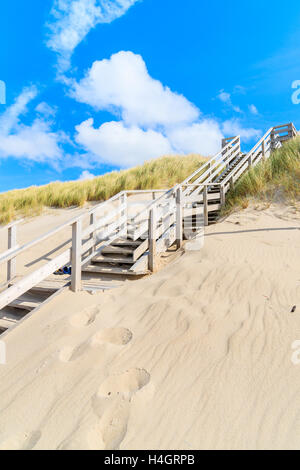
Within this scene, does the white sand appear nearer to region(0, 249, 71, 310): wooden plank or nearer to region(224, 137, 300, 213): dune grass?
region(0, 249, 71, 310): wooden plank

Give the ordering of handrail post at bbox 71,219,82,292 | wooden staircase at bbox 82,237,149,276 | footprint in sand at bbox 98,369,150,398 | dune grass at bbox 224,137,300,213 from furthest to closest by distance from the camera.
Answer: dune grass at bbox 224,137,300,213 → wooden staircase at bbox 82,237,149,276 → handrail post at bbox 71,219,82,292 → footprint in sand at bbox 98,369,150,398

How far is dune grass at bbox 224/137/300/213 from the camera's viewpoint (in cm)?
773

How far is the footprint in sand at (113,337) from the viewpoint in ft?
9.62

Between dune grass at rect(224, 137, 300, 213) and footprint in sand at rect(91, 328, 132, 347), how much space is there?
19.0ft

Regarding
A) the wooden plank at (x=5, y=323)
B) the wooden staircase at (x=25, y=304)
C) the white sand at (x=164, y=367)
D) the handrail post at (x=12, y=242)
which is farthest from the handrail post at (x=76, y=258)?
the handrail post at (x=12, y=242)

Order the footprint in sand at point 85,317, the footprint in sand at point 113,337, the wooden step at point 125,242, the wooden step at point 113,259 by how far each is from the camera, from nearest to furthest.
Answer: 1. the footprint in sand at point 113,337
2. the footprint in sand at point 85,317
3. the wooden step at point 113,259
4. the wooden step at point 125,242

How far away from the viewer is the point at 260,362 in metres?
2.38

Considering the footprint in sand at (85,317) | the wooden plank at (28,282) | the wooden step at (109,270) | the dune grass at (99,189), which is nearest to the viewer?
the wooden plank at (28,282)

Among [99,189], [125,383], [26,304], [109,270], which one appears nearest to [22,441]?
[125,383]

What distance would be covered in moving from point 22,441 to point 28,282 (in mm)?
1970

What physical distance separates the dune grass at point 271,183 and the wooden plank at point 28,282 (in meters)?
5.56

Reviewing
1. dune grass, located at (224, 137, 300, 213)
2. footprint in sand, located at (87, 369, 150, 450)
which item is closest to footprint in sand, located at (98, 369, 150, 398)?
footprint in sand, located at (87, 369, 150, 450)

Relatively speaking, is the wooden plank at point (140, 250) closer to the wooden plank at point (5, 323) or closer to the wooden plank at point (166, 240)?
the wooden plank at point (166, 240)

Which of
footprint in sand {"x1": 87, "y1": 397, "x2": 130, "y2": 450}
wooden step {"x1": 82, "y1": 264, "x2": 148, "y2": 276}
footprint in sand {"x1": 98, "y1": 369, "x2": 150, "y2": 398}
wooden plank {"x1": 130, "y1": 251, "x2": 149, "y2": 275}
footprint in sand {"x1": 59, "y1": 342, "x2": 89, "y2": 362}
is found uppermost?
wooden plank {"x1": 130, "y1": 251, "x2": 149, "y2": 275}
